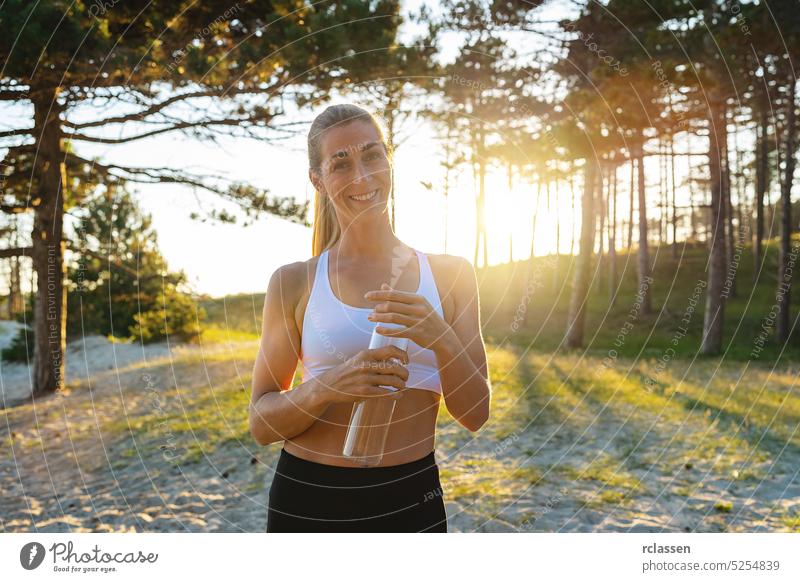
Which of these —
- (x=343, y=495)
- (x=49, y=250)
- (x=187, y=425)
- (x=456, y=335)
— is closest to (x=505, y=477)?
(x=343, y=495)

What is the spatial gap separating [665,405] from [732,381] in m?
3.64

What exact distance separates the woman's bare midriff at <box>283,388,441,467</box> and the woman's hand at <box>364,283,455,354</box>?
0.42 metres

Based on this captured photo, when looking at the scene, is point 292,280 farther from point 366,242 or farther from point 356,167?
point 356,167

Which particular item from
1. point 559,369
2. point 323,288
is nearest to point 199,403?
point 559,369

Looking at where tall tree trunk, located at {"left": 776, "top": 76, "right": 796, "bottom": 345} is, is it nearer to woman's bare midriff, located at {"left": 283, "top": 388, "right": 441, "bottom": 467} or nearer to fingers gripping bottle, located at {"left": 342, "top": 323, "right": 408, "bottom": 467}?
woman's bare midriff, located at {"left": 283, "top": 388, "right": 441, "bottom": 467}

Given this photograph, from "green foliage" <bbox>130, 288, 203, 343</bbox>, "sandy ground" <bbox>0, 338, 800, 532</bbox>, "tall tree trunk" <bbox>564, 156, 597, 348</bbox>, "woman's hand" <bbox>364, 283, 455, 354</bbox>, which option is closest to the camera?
"woman's hand" <bbox>364, 283, 455, 354</bbox>

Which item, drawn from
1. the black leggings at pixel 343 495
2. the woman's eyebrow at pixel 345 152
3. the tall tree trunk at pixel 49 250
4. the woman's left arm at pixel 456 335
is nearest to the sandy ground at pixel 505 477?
the tall tree trunk at pixel 49 250

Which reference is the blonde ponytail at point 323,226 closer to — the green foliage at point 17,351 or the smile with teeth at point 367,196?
the smile with teeth at point 367,196

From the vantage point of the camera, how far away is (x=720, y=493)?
657cm

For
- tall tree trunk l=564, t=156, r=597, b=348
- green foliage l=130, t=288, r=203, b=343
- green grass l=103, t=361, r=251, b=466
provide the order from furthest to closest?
green foliage l=130, t=288, r=203, b=343, tall tree trunk l=564, t=156, r=597, b=348, green grass l=103, t=361, r=251, b=466

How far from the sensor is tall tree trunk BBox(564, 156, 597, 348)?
1952cm

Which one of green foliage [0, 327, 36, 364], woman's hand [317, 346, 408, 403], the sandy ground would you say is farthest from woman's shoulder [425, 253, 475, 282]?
green foliage [0, 327, 36, 364]

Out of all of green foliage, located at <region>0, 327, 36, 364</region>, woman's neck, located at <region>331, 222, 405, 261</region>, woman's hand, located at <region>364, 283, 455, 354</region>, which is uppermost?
woman's neck, located at <region>331, 222, 405, 261</region>

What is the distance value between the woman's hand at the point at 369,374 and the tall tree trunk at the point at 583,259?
57.3 ft
